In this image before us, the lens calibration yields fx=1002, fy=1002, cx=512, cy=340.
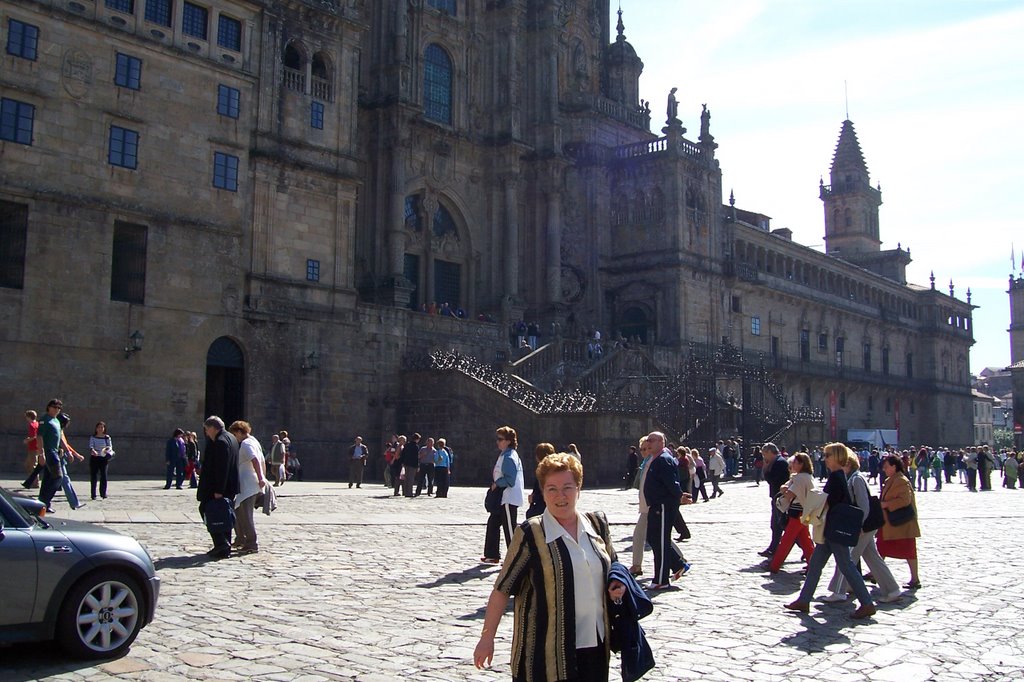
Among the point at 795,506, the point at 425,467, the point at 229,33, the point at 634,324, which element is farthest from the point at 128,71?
the point at 634,324

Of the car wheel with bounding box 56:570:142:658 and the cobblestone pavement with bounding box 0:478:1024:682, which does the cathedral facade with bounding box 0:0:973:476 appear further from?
the car wheel with bounding box 56:570:142:658

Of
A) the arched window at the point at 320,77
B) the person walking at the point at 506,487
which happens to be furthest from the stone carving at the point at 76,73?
the person walking at the point at 506,487

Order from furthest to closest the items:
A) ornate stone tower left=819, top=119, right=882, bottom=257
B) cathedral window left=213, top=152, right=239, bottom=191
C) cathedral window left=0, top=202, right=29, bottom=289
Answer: ornate stone tower left=819, top=119, right=882, bottom=257 < cathedral window left=213, top=152, right=239, bottom=191 < cathedral window left=0, top=202, right=29, bottom=289

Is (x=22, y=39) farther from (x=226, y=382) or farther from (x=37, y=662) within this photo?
(x=37, y=662)

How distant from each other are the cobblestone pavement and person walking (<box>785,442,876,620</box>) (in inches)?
6.4

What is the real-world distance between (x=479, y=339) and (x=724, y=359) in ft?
29.2

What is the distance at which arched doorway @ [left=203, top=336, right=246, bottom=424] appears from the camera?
28969 millimetres

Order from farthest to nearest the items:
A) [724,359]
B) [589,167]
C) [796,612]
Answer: [589,167] → [724,359] → [796,612]

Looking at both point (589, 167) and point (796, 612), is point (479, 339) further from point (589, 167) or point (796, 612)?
point (796, 612)

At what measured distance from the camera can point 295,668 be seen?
7184mm

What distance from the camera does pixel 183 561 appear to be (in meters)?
11.7

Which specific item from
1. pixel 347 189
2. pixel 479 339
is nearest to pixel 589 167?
pixel 479 339

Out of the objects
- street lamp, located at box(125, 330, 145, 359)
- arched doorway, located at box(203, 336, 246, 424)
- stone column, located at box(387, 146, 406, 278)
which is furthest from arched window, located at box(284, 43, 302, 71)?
street lamp, located at box(125, 330, 145, 359)

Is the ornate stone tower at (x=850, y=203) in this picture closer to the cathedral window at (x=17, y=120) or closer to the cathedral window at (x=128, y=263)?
the cathedral window at (x=128, y=263)
